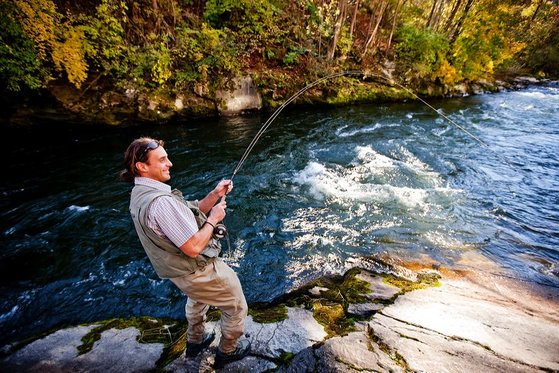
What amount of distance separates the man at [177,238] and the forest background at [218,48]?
10.4 metres

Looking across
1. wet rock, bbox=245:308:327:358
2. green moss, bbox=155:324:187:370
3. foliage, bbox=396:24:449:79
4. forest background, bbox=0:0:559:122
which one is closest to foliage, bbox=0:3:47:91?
forest background, bbox=0:0:559:122

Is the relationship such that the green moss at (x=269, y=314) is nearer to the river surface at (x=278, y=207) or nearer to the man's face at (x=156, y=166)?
the river surface at (x=278, y=207)

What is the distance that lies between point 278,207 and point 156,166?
446 centimetres

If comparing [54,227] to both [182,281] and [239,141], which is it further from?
[239,141]

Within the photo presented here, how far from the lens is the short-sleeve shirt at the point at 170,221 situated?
6.69ft

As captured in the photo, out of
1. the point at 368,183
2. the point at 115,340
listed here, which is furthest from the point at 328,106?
the point at 115,340

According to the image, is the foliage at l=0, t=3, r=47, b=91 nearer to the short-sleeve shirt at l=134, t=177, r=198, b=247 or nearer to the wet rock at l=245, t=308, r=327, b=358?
the short-sleeve shirt at l=134, t=177, r=198, b=247

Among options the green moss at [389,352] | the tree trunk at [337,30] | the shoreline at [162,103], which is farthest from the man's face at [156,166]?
the tree trunk at [337,30]

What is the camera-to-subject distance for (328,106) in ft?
51.0

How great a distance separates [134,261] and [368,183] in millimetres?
5743

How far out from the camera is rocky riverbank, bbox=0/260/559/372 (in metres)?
2.56

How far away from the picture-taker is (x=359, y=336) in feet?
9.48

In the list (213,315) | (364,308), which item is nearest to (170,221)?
(213,315)

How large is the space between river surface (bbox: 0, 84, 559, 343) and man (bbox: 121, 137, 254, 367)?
1631 mm
